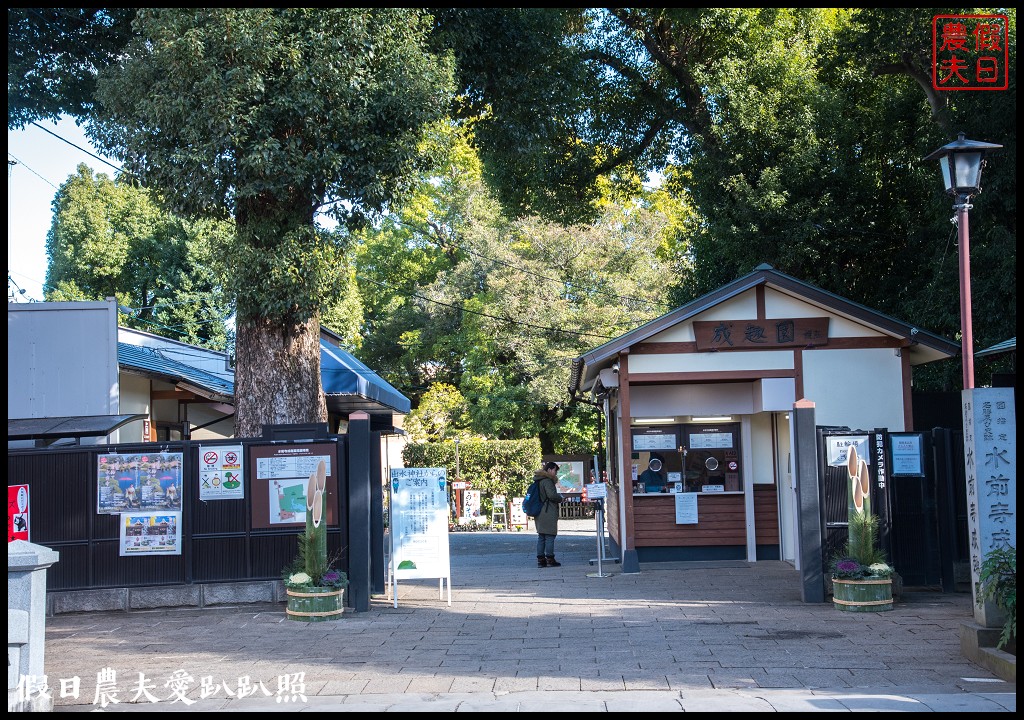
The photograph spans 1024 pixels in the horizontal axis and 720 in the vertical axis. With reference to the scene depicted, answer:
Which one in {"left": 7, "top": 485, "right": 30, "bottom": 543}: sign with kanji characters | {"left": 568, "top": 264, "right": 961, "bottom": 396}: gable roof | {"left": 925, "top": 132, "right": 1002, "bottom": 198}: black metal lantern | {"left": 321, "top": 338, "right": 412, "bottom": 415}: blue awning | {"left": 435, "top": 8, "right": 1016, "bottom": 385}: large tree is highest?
{"left": 435, "top": 8, "right": 1016, "bottom": 385}: large tree

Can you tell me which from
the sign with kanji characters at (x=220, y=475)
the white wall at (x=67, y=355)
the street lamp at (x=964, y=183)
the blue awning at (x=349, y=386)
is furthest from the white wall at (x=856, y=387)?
the white wall at (x=67, y=355)

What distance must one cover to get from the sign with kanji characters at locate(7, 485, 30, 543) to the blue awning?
667 centimetres

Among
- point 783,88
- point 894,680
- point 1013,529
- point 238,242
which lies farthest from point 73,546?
point 783,88

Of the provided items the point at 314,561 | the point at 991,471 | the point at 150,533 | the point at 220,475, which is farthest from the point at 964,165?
the point at 150,533

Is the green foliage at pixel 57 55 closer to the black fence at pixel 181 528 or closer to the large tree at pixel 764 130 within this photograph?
the large tree at pixel 764 130

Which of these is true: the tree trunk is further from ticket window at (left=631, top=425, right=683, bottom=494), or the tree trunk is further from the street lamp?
the street lamp

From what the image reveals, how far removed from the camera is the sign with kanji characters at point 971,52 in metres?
16.5

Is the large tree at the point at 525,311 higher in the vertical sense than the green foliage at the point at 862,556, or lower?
higher

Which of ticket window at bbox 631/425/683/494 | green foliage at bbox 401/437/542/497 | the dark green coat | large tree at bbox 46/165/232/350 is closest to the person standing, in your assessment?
the dark green coat

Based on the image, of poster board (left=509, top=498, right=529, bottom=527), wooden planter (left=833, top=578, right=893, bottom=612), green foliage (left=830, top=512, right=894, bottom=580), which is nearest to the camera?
wooden planter (left=833, top=578, right=893, bottom=612)

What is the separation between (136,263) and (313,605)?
88.0 feet

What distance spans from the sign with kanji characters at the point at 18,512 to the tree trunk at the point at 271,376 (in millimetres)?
2712

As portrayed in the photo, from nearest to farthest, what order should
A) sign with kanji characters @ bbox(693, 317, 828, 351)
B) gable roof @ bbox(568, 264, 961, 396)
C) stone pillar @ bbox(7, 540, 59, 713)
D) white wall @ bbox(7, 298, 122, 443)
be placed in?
1. stone pillar @ bbox(7, 540, 59, 713)
2. white wall @ bbox(7, 298, 122, 443)
3. gable roof @ bbox(568, 264, 961, 396)
4. sign with kanji characters @ bbox(693, 317, 828, 351)

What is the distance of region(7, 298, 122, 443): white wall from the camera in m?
13.6
